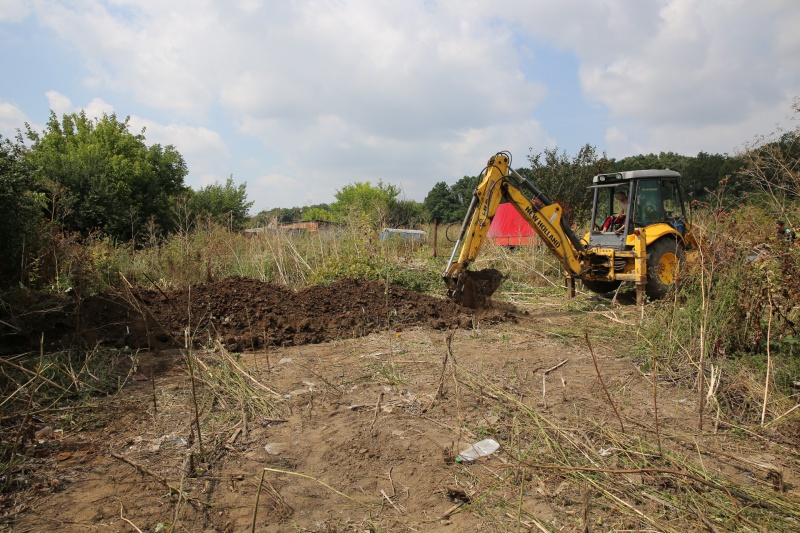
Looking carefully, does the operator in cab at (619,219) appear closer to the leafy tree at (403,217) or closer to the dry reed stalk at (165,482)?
the leafy tree at (403,217)

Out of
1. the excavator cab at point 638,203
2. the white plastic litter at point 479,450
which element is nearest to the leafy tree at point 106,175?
the white plastic litter at point 479,450

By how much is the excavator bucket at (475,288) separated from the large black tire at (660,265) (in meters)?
2.71

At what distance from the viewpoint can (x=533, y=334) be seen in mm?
6477

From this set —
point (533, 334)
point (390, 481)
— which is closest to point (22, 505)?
point (390, 481)

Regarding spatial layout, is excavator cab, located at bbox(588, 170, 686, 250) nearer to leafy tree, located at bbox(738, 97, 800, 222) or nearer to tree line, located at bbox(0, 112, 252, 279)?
A: leafy tree, located at bbox(738, 97, 800, 222)

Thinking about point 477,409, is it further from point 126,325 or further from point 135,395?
point 126,325

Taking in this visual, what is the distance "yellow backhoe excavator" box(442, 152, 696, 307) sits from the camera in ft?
25.0

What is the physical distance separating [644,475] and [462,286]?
15.6 ft

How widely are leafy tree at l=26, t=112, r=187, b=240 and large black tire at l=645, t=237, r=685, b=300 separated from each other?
30.2 ft

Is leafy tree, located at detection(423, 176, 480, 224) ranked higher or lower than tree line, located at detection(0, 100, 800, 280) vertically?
higher

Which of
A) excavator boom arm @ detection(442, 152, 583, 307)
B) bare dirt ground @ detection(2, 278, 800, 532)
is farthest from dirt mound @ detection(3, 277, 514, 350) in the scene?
excavator boom arm @ detection(442, 152, 583, 307)

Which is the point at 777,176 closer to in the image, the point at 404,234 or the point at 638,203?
the point at 638,203

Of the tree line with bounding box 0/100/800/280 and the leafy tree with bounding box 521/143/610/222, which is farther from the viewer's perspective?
the leafy tree with bounding box 521/143/610/222

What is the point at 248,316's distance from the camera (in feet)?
21.2
